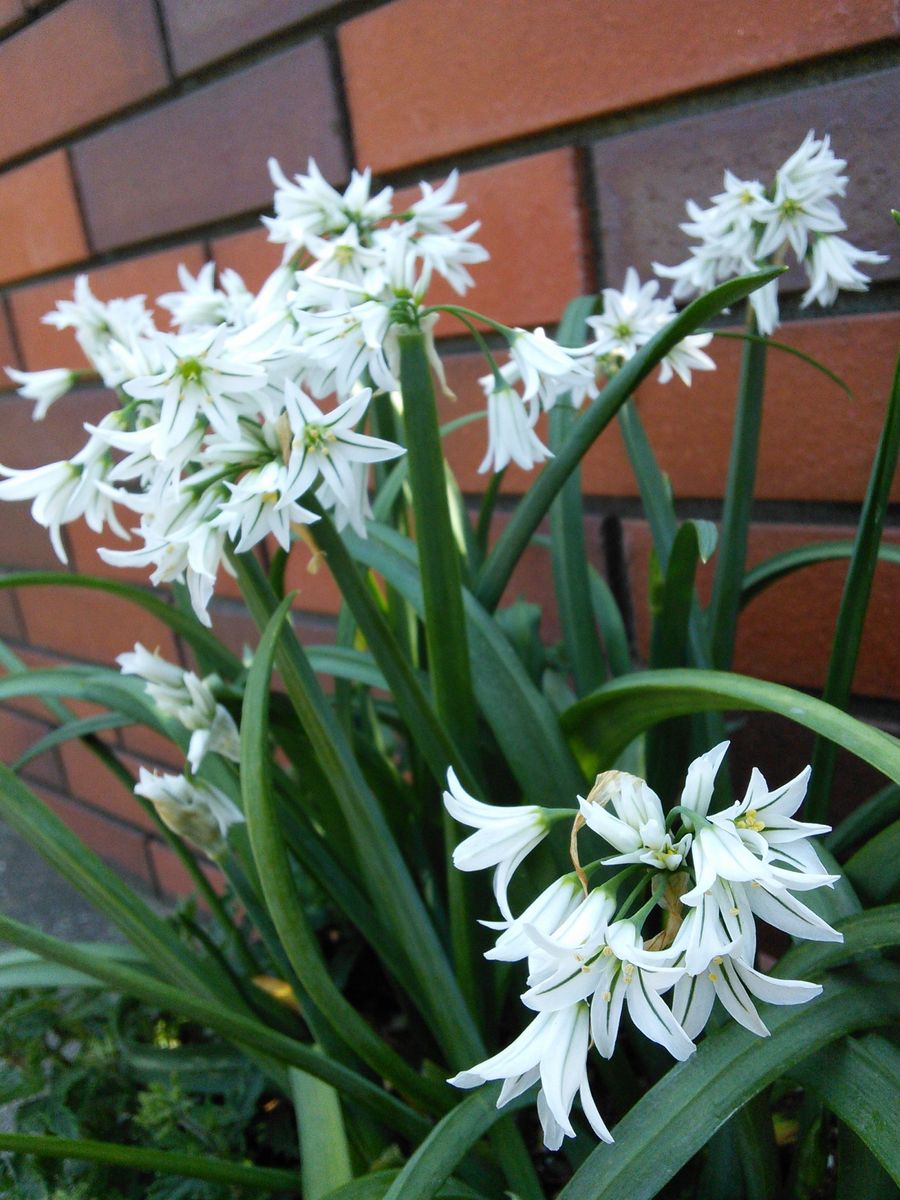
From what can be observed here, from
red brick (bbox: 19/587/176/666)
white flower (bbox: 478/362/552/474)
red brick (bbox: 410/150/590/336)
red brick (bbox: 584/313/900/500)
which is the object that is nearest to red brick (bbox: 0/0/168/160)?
red brick (bbox: 410/150/590/336)

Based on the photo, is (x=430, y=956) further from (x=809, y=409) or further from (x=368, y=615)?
(x=809, y=409)

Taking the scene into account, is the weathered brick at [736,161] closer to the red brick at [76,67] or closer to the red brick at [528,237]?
the red brick at [528,237]

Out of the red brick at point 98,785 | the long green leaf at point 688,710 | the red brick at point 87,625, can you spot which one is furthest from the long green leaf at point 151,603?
the red brick at point 98,785

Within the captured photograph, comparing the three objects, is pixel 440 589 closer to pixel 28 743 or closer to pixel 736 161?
pixel 736 161

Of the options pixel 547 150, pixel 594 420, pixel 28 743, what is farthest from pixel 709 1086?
pixel 28 743

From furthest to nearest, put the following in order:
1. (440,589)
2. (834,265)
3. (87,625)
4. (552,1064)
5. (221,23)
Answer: (87,625), (221,23), (834,265), (440,589), (552,1064)

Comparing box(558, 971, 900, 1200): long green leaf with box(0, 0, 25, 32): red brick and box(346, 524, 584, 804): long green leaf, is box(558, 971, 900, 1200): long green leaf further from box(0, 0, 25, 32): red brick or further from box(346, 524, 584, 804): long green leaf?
box(0, 0, 25, 32): red brick

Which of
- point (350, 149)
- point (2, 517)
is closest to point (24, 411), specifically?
point (2, 517)
